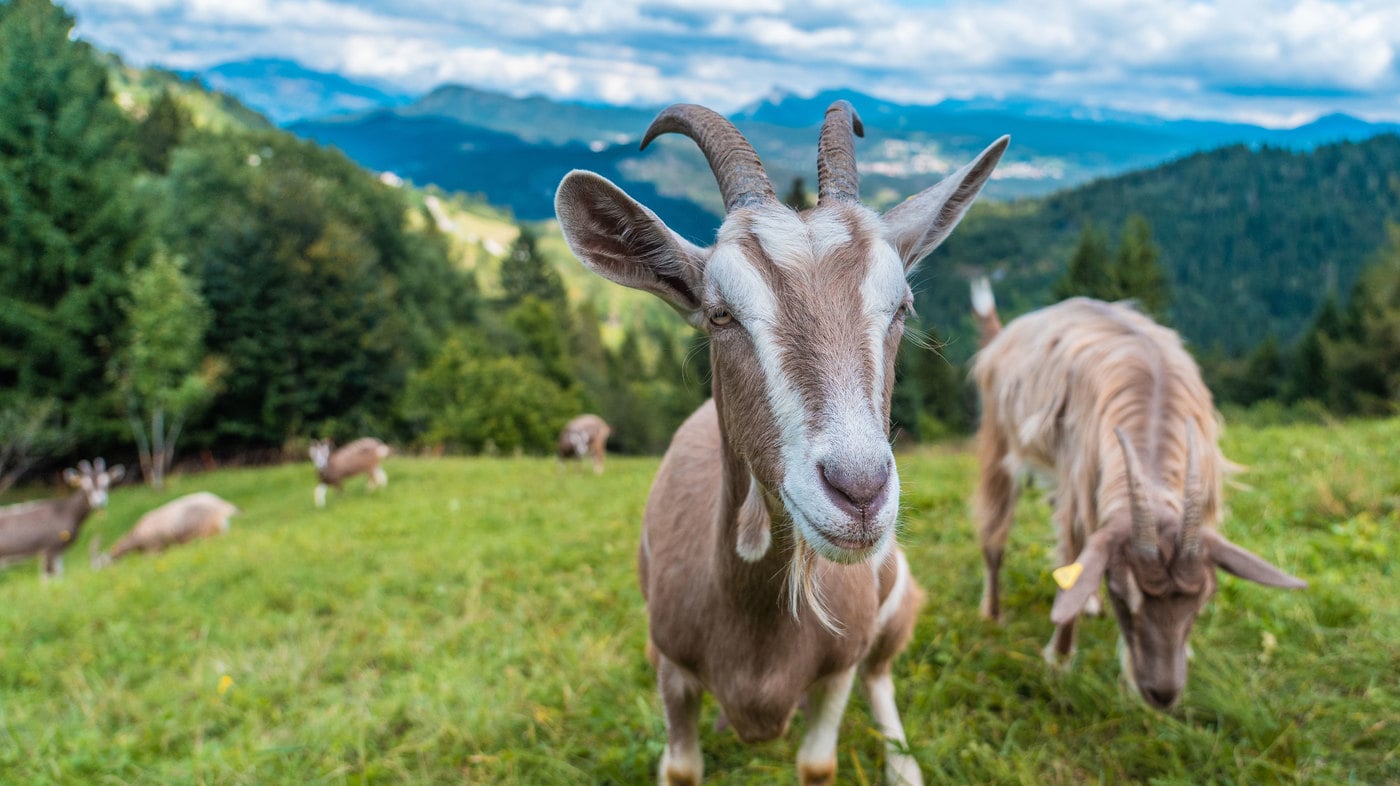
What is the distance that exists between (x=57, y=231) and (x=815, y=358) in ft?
111

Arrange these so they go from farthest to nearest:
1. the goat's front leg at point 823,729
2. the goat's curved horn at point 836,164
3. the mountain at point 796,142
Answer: the mountain at point 796,142
the goat's front leg at point 823,729
the goat's curved horn at point 836,164

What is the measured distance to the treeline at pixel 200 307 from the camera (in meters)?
25.8

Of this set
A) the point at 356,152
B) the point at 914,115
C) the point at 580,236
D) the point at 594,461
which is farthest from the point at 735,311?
the point at 914,115

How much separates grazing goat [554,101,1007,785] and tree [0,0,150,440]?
31.0 m

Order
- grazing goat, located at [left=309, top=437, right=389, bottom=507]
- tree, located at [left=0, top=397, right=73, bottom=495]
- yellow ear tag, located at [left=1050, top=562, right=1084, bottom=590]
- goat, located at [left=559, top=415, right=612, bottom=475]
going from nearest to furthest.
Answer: yellow ear tag, located at [left=1050, top=562, right=1084, bottom=590], grazing goat, located at [left=309, top=437, right=389, bottom=507], goat, located at [left=559, top=415, right=612, bottom=475], tree, located at [left=0, top=397, right=73, bottom=495]

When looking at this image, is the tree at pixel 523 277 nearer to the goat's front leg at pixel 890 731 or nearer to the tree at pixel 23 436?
the tree at pixel 23 436

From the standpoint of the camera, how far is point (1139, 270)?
4362 centimetres

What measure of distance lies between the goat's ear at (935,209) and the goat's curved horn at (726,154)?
1.39 ft

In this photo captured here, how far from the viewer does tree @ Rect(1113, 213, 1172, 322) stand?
4247cm

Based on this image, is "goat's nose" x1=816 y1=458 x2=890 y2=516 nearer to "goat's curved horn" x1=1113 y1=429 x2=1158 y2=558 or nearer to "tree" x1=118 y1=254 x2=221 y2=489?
"goat's curved horn" x1=1113 y1=429 x2=1158 y2=558

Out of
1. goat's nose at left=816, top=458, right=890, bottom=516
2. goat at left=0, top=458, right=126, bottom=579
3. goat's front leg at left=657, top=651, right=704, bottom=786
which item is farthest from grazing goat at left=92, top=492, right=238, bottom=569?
goat's nose at left=816, top=458, right=890, bottom=516

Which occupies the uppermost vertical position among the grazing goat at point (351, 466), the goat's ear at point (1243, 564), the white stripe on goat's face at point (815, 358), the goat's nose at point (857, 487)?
the white stripe on goat's face at point (815, 358)

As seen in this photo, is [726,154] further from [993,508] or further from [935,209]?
[993,508]

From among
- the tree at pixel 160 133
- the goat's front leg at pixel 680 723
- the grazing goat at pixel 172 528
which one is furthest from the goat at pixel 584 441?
the tree at pixel 160 133
